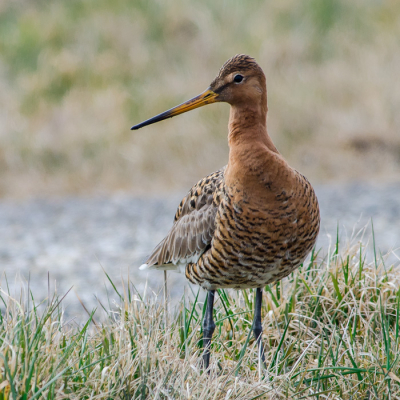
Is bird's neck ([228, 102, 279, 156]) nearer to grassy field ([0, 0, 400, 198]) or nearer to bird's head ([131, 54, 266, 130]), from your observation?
bird's head ([131, 54, 266, 130])

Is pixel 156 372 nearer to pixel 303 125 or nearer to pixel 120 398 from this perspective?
pixel 120 398

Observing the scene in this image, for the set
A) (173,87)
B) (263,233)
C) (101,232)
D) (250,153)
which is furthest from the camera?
(173,87)

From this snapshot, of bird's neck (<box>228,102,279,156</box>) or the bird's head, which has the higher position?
the bird's head

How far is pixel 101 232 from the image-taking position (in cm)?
898

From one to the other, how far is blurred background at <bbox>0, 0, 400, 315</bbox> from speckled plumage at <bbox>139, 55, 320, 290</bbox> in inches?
111

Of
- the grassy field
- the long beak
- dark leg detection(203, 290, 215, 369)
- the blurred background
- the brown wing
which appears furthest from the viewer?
the grassy field

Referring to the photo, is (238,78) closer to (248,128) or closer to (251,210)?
(248,128)

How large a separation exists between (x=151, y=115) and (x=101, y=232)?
4.52 metres

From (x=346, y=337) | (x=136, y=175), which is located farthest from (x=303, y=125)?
(x=346, y=337)

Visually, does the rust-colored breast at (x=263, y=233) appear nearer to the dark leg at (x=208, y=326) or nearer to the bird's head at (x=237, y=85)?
the dark leg at (x=208, y=326)

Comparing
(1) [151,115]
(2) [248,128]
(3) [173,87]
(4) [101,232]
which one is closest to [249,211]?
(2) [248,128]

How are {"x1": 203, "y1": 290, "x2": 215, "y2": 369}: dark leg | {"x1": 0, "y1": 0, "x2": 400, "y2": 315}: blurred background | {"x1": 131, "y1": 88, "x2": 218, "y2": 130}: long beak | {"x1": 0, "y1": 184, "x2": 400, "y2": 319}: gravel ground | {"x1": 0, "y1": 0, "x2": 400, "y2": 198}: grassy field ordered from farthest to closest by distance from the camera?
1. {"x1": 0, "y1": 0, "x2": 400, "y2": 198}: grassy field
2. {"x1": 0, "y1": 0, "x2": 400, "y2": 315}: blurred background
3. {"x1": 0, "y1": 184, "x2": 400, "y2": 319}: gravel ground
4. {"x1": 131, "y1": 88, "x2": 218, "y2": 130}: long beak
5. {"x1": 203, "y1": 290, "x2": 215, "y2": 369}: dark leg

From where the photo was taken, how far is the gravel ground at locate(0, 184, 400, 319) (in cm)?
712

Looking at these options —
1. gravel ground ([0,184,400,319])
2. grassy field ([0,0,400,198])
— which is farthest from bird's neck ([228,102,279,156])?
grassy field ([0,0,400,198])
